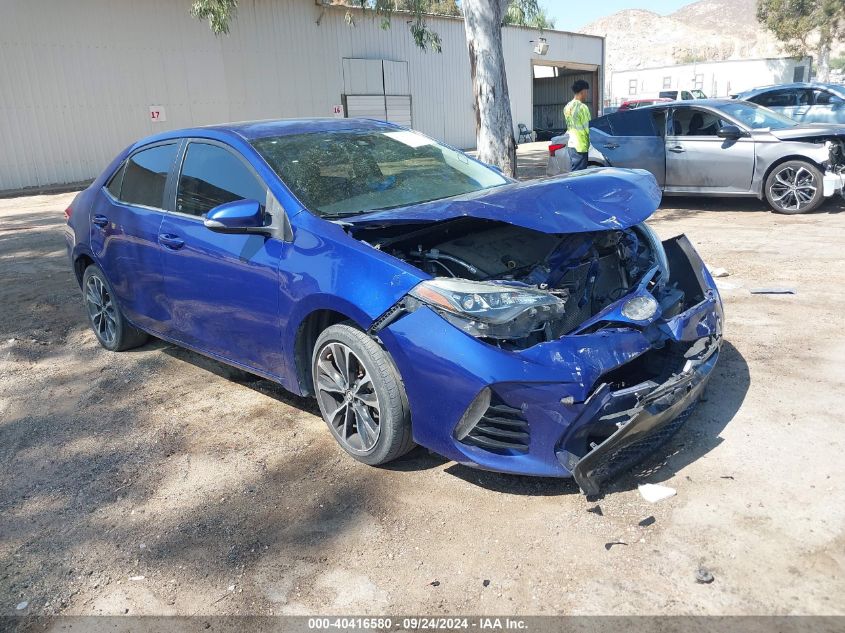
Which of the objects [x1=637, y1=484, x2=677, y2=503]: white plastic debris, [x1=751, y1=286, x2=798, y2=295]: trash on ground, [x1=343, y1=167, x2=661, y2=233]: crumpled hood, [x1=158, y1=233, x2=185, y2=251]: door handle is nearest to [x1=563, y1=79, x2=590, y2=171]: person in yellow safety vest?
[x1=751, y1=286, x2=798, y2=295]: trash on ground

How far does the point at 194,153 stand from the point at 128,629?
2.98 metres

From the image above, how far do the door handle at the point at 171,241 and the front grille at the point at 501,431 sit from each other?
2.36 metres

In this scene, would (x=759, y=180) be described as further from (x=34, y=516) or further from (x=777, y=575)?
(x=34, y=516)

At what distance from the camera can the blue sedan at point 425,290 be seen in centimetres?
309

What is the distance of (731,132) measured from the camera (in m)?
9.88

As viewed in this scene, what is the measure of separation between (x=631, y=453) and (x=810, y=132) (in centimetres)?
813

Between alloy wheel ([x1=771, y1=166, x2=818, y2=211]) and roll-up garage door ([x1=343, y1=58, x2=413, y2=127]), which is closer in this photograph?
alloy wheel ([x1=771, y1=166, x2=818, y2=211])

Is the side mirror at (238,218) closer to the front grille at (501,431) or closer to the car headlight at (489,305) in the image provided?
the car headlight at (489,305)

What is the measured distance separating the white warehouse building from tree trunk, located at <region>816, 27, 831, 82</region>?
91.9 feet

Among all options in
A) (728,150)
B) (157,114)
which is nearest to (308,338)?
(728,150)

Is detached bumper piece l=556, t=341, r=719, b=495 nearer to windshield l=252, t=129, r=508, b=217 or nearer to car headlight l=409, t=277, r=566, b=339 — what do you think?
car headlight l=409, t=277, r=566, b=339

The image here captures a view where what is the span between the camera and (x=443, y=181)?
15.0 feet

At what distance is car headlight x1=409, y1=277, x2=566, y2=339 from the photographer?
309 cm

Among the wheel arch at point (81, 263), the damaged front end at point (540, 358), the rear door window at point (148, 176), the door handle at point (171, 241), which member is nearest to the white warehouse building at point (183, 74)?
the wheel arch at point (81, 263)
